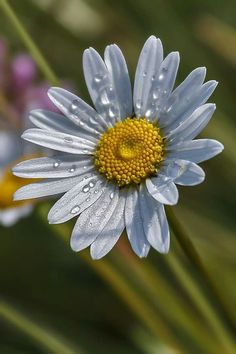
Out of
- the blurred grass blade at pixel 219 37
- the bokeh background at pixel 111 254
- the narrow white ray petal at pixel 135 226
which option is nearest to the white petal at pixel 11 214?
the bokeh background at pixel 111 254

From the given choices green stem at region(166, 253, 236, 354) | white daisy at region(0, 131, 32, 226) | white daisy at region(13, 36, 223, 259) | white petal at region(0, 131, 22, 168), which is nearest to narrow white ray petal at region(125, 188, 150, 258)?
white daisy at region(13, 36, 223, 259)

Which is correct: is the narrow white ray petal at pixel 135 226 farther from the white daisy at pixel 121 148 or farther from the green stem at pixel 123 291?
the green stem at pixel 123 291

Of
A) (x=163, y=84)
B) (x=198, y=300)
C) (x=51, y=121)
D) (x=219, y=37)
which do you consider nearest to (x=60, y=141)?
(x=51, y=121)

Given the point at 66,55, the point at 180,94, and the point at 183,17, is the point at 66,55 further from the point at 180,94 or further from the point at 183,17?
the point at 180,94

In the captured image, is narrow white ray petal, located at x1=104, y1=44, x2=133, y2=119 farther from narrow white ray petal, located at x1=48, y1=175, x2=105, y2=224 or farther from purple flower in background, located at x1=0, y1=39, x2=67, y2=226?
purple flower in background, located at x1=0, y1=39, x2=67, y2=226

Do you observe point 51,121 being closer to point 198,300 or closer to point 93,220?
point 93,220

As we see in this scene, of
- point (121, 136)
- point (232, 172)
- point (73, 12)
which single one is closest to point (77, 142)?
point (121, 136)
